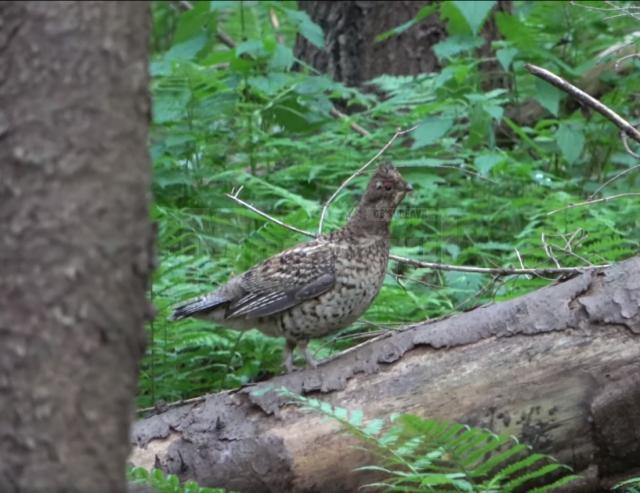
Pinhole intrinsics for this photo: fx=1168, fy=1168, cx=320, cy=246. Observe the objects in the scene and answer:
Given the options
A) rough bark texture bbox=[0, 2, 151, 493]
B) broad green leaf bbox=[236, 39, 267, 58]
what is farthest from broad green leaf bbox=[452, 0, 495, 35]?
rough bark texture bbox=[0, 2, 151, 493]

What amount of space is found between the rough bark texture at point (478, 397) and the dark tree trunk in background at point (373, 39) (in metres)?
5.89

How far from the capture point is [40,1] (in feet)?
8.88

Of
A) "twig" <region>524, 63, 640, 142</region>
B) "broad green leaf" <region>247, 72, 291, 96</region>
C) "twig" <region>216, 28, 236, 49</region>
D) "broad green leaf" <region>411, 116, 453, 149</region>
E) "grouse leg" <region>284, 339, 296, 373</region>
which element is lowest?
"grouse leg" <region>284, 339, 296, 373</region>

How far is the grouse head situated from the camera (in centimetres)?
650

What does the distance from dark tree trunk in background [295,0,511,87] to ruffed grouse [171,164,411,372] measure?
468cm

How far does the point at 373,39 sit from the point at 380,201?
497 centimetres

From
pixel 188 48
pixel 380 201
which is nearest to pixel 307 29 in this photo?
pixel 188 48

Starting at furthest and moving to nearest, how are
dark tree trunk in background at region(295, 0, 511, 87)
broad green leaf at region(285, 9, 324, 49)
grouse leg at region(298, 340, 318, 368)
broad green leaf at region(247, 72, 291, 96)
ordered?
dark tree trunk in background at region(295, 0, 511, 87)
broad green leaf at region(285, 9, 324, 49)
broad green leaf at region(247, 72, 291, 96)
grouse leg at region(298, 340, 318, 368)

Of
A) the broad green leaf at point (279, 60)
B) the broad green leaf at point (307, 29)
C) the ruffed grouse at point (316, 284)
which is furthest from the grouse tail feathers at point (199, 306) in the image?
the broad green leaf at point (307, 29)

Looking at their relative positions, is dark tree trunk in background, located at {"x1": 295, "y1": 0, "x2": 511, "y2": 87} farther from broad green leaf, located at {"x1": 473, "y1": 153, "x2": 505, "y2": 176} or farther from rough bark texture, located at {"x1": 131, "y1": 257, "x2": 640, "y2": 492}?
rough bark texture, located at {"x1": 131, "y1": 257, "x2": 640, "y2": 492}

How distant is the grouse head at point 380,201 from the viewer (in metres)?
6.50

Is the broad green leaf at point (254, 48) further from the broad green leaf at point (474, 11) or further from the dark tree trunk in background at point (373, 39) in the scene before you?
the dark tree trunk in background at point (373, 39)

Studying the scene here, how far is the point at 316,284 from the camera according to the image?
6.27m

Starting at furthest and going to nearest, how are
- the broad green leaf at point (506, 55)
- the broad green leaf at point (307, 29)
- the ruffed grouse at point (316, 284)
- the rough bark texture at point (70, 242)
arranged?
the broad green leaf at point (307, 29)
the broad green leaf at point (506, 55)
the ruffed grouse at point (316, 284)
the rough bark texture at point (70, 242)
